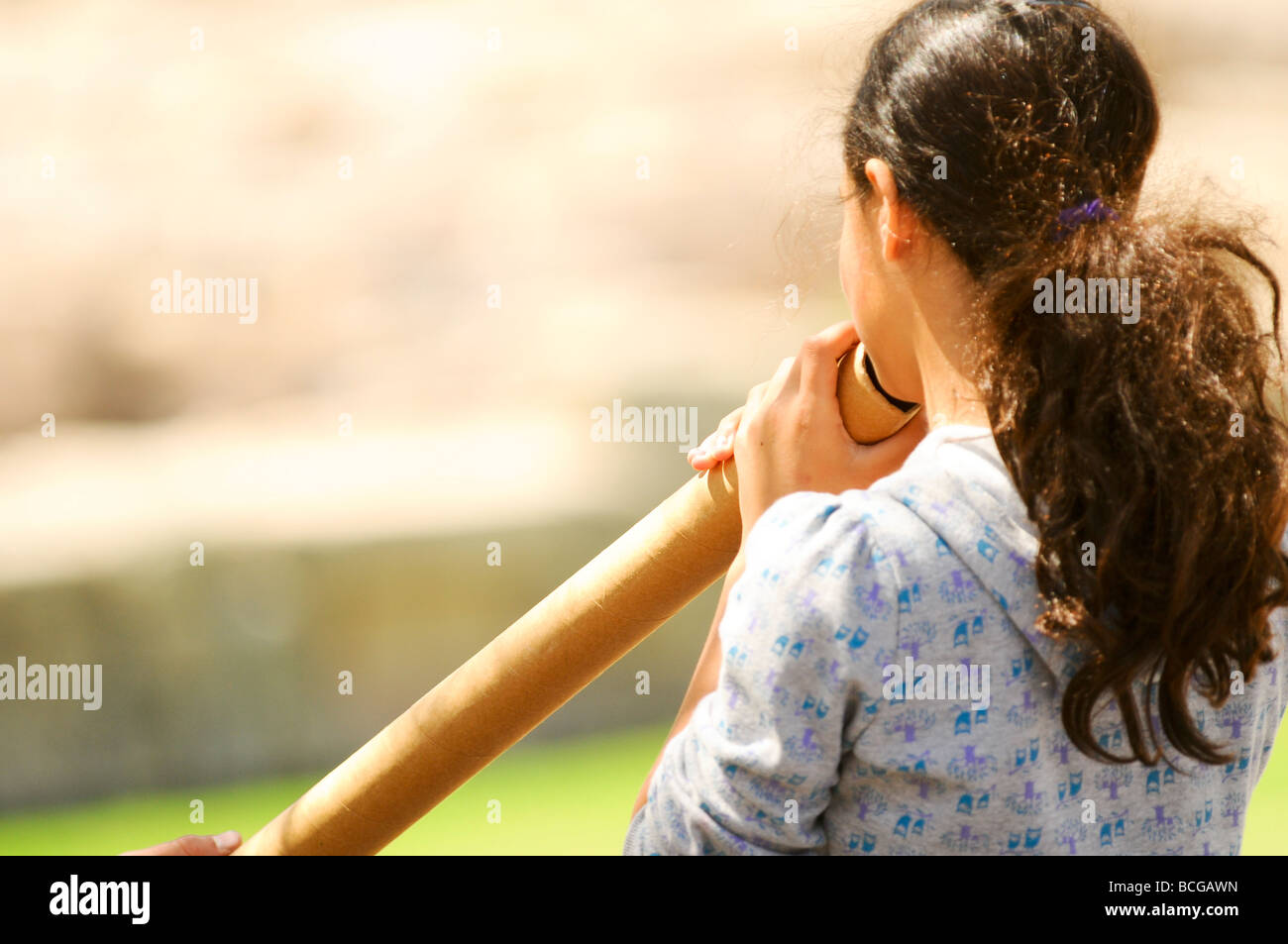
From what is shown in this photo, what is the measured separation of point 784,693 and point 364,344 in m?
6.19

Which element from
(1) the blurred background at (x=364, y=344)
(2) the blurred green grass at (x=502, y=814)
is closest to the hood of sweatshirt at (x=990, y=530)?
(1) the blurred background at (x=364, y=344)

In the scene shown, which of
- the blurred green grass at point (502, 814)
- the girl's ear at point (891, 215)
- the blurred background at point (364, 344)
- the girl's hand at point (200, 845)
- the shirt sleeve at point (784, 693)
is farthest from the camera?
the blurred background at point (364, 344)

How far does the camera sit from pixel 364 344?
675cm

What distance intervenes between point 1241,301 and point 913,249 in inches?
9.0

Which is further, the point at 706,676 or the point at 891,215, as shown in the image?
the point at 706,676

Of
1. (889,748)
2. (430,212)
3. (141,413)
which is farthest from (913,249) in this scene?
(430,212)

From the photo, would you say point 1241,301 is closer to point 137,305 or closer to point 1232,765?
point 1232,765

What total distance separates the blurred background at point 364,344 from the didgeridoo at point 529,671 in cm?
243

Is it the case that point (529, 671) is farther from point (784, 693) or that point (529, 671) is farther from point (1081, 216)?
point (1081, 216)

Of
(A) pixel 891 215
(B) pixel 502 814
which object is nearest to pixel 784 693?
(A) pixel 891 215

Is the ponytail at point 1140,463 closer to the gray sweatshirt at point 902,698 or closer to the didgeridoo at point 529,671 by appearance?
the gray sweatshirt at point 902,698

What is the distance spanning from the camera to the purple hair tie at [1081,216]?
0.87 metres

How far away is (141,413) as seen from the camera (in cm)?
626

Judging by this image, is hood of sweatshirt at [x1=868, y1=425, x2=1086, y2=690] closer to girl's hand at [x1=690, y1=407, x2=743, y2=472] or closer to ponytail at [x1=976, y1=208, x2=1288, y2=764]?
ponytail at [x1=976, y1=208, x2=1288, y2=764]
